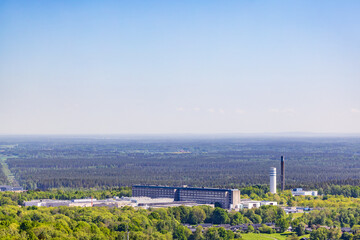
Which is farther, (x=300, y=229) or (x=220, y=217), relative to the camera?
(x=220, y=217)

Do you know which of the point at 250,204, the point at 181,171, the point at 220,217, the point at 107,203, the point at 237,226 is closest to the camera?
the point at 237,226

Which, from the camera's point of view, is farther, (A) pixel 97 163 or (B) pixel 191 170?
(A) pixel 97 163

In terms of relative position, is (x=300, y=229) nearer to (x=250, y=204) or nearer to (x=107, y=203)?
(x=250, y=204)

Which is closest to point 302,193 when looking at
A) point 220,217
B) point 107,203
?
point 220,217

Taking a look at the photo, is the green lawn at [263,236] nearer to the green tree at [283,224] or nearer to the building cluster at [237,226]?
the green tree at [283,224]

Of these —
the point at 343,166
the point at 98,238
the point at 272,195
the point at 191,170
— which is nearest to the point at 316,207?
the point at 272,195

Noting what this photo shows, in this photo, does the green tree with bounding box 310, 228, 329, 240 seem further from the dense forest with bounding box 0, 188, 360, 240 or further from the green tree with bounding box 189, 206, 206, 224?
the green tree with bounding box 189, 206, 206, 224

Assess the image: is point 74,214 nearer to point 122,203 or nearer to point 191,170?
point 122,203

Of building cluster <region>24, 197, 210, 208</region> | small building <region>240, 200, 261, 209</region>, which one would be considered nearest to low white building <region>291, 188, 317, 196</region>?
small building <region>240, 200, 261, 209</region>
